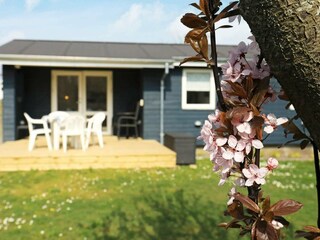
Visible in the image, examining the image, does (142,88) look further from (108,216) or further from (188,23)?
(188,23)

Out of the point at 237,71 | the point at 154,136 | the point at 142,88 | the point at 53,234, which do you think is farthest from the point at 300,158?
the point at 237,71

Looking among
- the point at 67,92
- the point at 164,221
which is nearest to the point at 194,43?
the point at 164,221

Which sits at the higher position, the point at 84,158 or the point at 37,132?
the point at 37,132

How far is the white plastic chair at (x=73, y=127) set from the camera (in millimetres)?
8688

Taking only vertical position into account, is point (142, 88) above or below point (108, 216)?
above

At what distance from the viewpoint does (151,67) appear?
11102 millimetres

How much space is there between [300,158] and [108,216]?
8.06 meters

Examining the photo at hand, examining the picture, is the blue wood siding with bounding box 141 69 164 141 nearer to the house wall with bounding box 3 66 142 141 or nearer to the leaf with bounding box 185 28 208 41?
the house wall with bounding box 3 66 142 141

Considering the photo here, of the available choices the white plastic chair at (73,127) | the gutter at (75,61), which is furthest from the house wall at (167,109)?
the white plastic chair at (73,127)

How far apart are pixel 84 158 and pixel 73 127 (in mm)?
829

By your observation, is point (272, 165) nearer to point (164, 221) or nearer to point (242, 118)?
point (242, 118)

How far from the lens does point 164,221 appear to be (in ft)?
15.4

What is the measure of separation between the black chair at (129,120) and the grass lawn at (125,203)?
3.52 meters

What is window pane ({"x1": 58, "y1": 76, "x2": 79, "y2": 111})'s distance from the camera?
41.9ft
